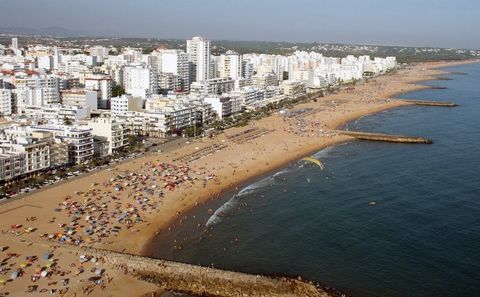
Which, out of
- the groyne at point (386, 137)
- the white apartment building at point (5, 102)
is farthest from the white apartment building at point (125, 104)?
the groyne at point (386, 137)

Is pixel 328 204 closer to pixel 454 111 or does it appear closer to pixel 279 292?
pixel 279 292

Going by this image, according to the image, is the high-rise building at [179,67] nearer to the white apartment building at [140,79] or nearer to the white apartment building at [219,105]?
the white apartment building at [140,79]

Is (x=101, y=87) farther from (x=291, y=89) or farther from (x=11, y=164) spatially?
(x=11, y=164)

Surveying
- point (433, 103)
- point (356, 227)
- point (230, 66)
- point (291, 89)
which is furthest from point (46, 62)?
point (356, 227)

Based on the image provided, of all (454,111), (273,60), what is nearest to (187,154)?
(454,111)

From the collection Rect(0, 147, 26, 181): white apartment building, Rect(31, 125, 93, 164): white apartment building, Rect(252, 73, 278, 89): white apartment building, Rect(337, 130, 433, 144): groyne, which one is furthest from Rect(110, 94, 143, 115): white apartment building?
Rect(252, 73, 278, 89): white apartment building

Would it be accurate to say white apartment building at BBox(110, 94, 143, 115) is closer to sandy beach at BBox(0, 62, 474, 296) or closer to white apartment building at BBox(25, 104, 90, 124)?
white apartment building at BBox(25, 104, 90, 124)
